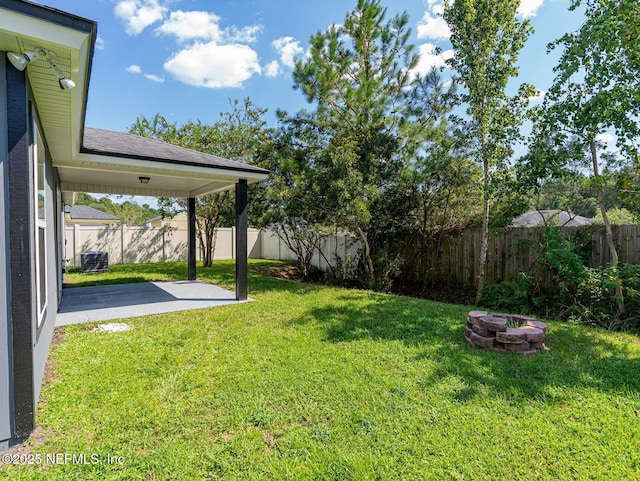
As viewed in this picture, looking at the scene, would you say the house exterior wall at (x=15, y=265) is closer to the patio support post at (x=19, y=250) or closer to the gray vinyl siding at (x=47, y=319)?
the patio support post at (x=19, y=250)

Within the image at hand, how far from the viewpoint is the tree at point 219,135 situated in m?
13.1

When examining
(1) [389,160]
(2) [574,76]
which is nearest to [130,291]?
(1) [389,160]

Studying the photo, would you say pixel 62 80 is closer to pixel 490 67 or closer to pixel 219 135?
pixel 490 67

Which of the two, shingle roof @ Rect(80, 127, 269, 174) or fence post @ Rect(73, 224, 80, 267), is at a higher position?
shingle roof @ Rect(80, 127, 269, 174)

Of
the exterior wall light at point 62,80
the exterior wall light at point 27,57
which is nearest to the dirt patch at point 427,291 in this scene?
the exterior wall light at point 62,80

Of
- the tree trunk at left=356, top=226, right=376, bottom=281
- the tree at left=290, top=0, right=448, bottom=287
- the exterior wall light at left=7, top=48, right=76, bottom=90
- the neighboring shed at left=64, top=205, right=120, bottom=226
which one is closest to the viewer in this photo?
the exterior wall light at left=7, top=48, right=76, bottom=90

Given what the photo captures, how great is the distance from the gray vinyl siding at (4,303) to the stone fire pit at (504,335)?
4.61 m

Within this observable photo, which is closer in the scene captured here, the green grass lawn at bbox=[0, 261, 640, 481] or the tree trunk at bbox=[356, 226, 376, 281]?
the green grass lawn at bbox=[0, 261, 640, 481]

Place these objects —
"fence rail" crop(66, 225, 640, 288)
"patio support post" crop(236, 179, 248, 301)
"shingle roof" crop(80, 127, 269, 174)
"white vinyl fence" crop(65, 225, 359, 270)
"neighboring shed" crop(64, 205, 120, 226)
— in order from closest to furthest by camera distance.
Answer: "shingle roof" crop(80, 127, 269, 174) < "fence rail" crop(66, 225, 640, 288) < "patio support post" crop(236, 179, 248, 301) < "white vinyl fence" crop(65, 225, 359, 270) < "neighboring shed" crop(64, 205, 120, 226)

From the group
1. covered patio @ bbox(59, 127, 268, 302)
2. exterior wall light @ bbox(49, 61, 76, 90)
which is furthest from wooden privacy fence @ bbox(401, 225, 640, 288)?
exterior wall light @ bbox(49, 61, 76, 90)

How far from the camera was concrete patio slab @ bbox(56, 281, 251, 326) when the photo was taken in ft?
19.5

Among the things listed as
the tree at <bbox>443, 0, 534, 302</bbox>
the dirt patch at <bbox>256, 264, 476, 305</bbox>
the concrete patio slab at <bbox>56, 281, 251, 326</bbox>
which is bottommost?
the dirt patch at <bbox>256, 264, 476, 305</bbox>

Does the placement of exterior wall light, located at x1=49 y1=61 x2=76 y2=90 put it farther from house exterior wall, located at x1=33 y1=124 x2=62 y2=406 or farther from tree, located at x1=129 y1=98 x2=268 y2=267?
tree, located at x1=129 y1=98 x2=268 y2=267

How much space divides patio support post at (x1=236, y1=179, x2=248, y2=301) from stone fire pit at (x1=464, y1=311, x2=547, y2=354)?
177 inches
